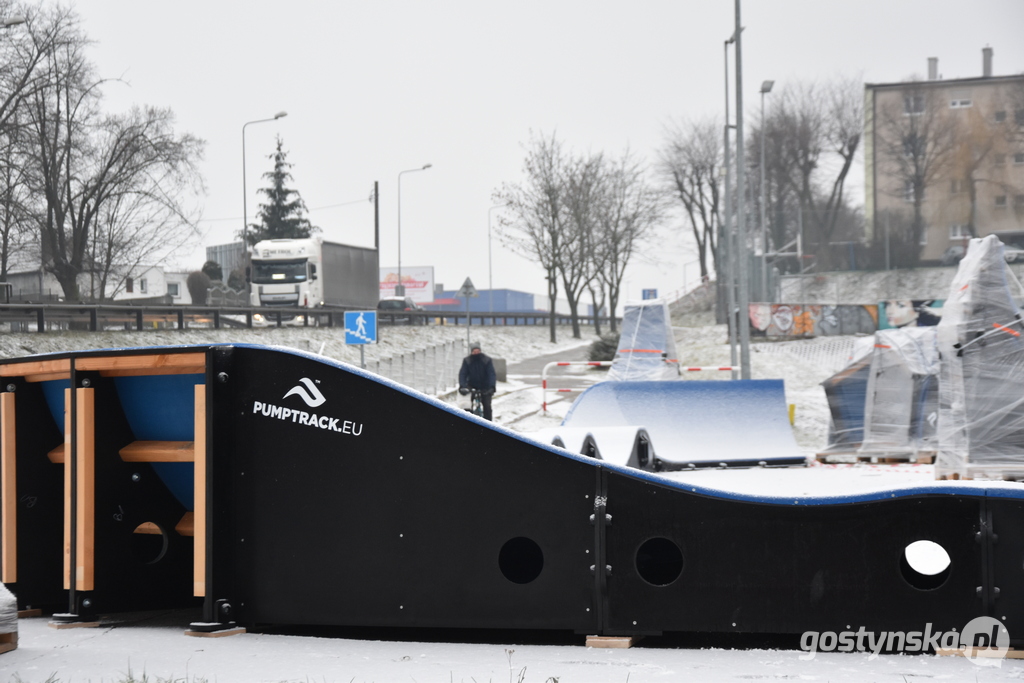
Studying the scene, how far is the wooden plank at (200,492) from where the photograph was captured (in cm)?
532

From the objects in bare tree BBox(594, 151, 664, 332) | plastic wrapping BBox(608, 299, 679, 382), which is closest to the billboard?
bare tree BBox(594, 151, 664, 332)

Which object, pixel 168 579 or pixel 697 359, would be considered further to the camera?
pixel 697 359

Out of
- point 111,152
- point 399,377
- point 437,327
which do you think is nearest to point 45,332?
point 399,377

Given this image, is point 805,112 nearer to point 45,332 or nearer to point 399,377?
point 399,377

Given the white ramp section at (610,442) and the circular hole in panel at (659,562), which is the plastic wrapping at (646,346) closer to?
the white ramp section at (610,442)

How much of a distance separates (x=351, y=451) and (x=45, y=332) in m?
25.4

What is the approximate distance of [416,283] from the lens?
10788 centimetres

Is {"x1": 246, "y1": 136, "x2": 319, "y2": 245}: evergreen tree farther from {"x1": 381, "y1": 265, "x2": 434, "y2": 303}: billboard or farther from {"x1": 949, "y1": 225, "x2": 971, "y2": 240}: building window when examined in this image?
{"x1": 949, "y1": 225, "x2": 971, "y2": 240}: building window

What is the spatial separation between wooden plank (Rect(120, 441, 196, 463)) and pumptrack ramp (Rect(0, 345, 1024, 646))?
0.04 feet

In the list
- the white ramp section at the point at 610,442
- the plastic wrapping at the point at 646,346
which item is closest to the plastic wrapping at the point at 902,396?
the white ramp section at the point at 610,442

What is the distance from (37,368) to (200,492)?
1528mm

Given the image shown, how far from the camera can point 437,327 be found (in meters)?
49.3

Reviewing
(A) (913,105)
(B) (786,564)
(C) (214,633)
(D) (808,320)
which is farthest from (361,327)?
(A) (913,105)

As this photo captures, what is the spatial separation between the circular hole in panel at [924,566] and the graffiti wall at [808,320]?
1509 inches
